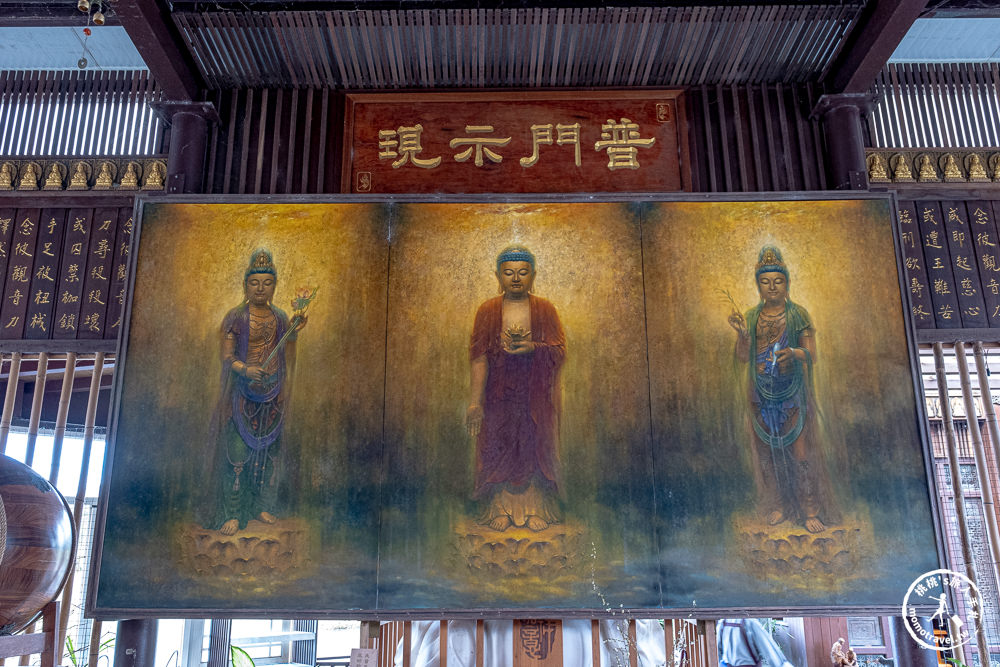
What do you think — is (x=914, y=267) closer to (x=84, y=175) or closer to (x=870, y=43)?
(x=870, y=43)

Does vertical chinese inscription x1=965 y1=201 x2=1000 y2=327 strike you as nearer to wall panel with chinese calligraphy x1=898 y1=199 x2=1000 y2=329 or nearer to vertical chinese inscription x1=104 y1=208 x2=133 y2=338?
wall panel with chinese calligraphy x1=898 y1=199 x2=1000 y2=329

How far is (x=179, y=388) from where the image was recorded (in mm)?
4250

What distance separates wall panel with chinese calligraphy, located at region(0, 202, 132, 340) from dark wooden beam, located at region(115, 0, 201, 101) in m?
0.81

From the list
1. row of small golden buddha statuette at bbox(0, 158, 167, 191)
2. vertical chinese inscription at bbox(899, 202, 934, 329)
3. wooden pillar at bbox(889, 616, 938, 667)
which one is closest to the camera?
wooden pillar at bbox(889, 616, 938, 667)

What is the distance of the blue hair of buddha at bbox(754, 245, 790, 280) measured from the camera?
14.4 feet

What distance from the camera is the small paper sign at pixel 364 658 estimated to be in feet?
12.1

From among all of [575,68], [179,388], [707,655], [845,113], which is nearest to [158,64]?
[179,388]

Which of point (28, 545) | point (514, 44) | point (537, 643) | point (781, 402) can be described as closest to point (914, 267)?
point (781, 402)

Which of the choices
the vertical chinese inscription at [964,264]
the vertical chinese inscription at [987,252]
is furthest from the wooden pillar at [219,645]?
the vertical chinese inscription at [987,252]

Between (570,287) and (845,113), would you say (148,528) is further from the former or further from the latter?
(845,113)

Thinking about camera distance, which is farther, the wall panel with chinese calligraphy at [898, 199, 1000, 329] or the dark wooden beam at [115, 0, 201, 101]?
the wall panel with chinese calligraphy at [898, 199, 1000, 329]

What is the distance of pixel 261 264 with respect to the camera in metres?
4.44

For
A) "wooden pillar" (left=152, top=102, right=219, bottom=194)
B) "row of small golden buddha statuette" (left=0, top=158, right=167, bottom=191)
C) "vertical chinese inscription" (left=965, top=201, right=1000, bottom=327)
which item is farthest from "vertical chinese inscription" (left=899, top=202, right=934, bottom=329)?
"row of small golden buddha statuette" (left=0, top=158, right=167, bottom=191)

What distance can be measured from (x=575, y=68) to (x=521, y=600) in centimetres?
307
